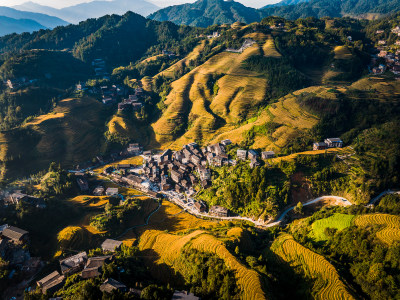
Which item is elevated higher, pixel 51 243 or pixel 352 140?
pixel 352 140

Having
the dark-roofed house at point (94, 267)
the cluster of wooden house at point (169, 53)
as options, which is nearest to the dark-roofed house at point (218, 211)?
the dark-roofed house at point (94, 267)

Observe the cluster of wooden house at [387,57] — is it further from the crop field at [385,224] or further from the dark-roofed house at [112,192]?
the dark-roofed house at [112,192]

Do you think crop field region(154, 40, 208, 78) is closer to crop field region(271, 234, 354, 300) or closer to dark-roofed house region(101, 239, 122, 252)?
dark-roofed house region(101, 239, 122, 252)

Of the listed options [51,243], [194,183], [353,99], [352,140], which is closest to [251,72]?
[353,99]

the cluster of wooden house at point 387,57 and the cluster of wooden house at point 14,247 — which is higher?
the cluster of wooden house at point 387,57

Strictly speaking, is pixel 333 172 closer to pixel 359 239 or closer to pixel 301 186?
pixel 301 186

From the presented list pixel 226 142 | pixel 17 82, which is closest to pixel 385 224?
pixel 226 142
